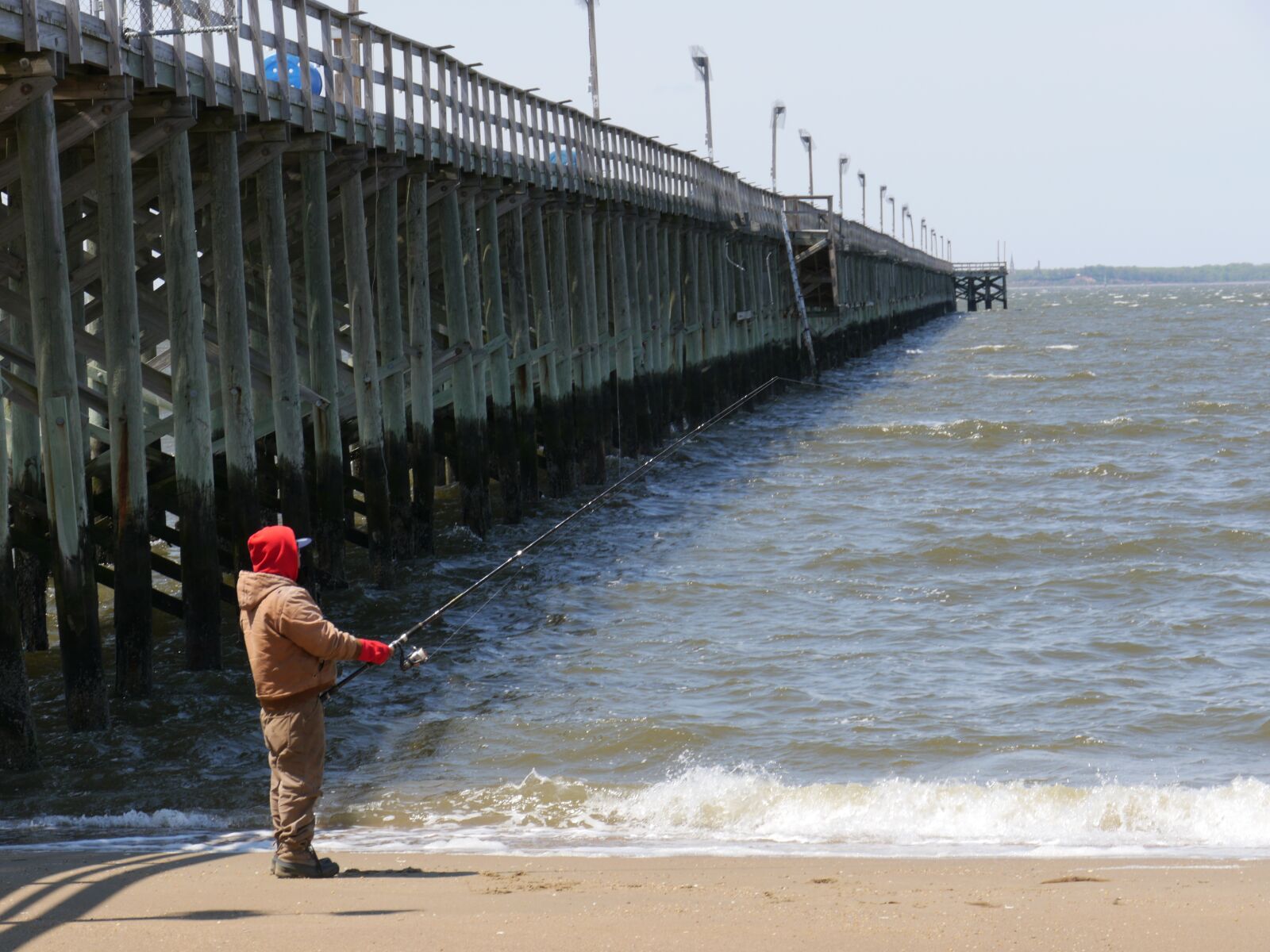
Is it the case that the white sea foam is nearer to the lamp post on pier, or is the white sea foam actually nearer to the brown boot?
the brown boot

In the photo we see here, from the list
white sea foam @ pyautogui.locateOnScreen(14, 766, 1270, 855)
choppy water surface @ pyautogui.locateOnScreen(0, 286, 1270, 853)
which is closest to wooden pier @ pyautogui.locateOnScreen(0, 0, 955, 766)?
choppy water surface @ pyautogui.locateOnScreen(0, 286, 1270, 853)

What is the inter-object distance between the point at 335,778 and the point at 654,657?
3.57 metres

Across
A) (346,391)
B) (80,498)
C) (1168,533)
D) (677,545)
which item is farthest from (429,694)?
(1168,533)

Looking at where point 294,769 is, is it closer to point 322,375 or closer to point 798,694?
point 798,694

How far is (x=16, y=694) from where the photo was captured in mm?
9180

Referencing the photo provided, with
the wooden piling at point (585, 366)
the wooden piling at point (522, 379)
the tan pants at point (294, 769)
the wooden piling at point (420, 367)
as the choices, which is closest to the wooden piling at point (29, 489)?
the wooden piling at point (420, 367)

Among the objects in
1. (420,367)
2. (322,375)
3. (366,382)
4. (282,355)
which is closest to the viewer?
(282,355)

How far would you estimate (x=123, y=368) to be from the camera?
10422mm

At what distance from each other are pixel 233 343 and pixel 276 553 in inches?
224

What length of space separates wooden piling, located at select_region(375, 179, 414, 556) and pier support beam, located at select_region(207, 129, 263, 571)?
3170 mm

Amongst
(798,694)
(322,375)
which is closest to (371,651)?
(798,694)

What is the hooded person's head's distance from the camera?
6.70 m

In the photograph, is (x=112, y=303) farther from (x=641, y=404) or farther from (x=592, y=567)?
(x=641, y=404)

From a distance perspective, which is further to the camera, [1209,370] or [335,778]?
[1209,370]
